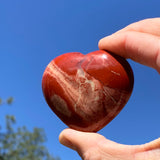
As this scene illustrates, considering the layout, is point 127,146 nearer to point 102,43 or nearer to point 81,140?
point 81,140

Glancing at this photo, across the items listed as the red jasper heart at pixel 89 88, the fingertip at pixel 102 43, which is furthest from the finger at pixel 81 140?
the fingertip at pixel 102 43

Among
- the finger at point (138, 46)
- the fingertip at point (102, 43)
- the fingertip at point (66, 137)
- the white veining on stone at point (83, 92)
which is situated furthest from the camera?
the fingertip at point (102, 43)

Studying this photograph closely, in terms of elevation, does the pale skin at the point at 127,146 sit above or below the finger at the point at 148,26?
below

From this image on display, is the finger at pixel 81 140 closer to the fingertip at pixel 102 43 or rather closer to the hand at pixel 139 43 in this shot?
the hand at pixel 139 43

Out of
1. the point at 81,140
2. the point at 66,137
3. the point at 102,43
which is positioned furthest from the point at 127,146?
the point at 102,43

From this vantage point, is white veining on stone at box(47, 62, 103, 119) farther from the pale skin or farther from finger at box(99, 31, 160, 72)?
finger at box(99, 31, 160, 72)

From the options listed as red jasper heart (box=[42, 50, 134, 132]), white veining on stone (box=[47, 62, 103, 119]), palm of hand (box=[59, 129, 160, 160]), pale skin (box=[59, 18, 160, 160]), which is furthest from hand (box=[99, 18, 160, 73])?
palm of hand (box=[59, 129, 160, 160])

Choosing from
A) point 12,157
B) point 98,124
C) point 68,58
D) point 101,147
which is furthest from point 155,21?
point 12,157

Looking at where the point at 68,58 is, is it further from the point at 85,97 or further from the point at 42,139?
the point at 42,139
